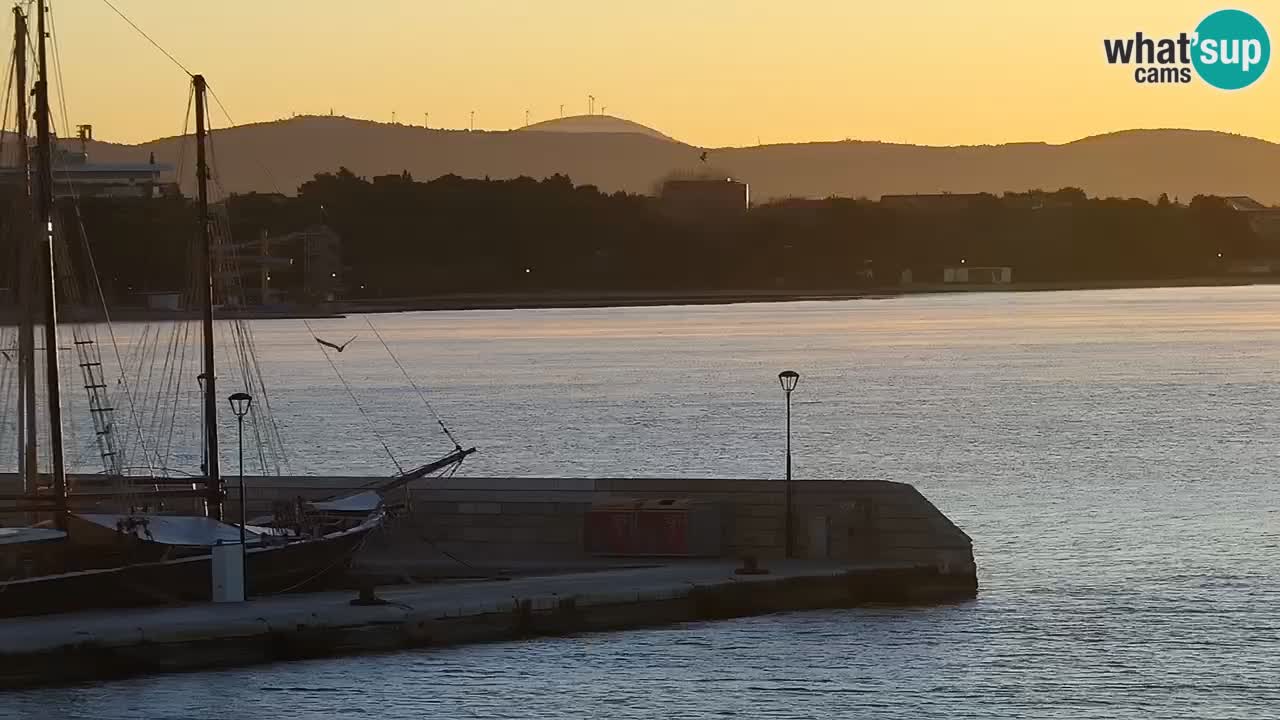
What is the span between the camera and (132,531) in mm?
35781

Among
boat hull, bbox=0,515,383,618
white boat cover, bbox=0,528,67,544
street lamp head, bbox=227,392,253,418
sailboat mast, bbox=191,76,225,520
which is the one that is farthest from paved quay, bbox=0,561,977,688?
sailboat mast, bbox=191,76,225,520

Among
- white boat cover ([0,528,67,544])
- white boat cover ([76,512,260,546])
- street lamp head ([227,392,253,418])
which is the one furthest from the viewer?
white boat cover ([76,512,260,546])

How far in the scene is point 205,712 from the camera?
101 ft

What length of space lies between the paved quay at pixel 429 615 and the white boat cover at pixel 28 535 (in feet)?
5.43

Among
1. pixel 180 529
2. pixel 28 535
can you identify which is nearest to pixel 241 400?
pixel 180 529

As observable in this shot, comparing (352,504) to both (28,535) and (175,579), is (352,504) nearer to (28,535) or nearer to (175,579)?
(175,579)

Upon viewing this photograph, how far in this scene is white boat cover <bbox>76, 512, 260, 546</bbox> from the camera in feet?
118

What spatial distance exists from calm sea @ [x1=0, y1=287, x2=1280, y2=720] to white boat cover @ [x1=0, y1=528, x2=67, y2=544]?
15.3 feet

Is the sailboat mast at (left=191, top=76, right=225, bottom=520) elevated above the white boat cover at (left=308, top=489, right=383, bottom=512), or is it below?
above

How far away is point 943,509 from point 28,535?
31934 mm

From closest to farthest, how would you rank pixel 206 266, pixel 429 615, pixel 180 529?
1. pixel 429 615
2. pixel 180 529
3. pixel 206 266

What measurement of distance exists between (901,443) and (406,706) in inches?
2273

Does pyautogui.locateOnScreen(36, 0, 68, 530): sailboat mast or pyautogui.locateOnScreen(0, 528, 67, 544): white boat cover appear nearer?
pyautogui.locateOnScreen(0, 528, 67, 544): white boat cover

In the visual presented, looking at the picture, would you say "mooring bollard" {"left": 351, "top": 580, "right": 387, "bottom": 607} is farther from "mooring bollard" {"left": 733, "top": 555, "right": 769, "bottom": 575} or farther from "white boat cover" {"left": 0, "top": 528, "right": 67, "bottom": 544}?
"mooring bollard" {"left": 733, "top": 555, "right": 769, "bottom": 575}
